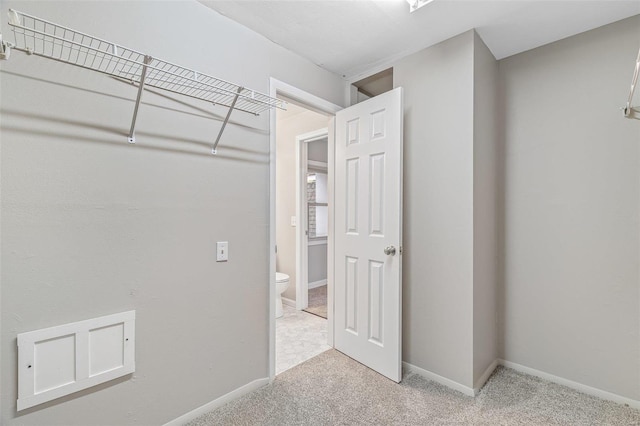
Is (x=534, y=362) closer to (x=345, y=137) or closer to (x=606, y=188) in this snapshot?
(x=606, y=188)

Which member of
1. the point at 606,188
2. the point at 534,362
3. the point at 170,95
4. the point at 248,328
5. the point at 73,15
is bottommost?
the point at 534,362

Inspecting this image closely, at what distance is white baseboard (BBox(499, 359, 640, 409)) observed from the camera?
182cm

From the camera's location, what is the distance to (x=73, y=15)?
128 centimetres

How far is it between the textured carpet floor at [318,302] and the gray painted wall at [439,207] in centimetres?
Answer: 144

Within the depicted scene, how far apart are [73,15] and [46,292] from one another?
119 centimetres

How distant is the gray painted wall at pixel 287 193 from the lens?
3.78 metres

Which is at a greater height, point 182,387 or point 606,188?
point 606,188

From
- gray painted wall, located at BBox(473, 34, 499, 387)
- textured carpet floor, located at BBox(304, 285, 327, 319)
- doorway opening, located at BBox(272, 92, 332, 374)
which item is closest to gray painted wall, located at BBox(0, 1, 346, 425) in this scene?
doorway opening, located at BBox(272, 92, 332, 374)

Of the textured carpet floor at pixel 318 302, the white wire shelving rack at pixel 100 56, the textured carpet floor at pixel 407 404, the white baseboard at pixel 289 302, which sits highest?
the white wire shelving rack at pixel 100 56

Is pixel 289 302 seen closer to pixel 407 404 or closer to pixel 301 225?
pixel 301 225

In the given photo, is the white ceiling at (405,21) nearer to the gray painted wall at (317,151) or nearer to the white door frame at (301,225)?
the white door frame at (301,225)

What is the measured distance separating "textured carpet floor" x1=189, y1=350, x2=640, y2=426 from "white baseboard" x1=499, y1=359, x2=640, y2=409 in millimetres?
40

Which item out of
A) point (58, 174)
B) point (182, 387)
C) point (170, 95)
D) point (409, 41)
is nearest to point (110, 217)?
point (58, 174)

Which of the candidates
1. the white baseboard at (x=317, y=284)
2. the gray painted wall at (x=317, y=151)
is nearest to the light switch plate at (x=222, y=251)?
the gray painted wall at (x=317, y=151)
